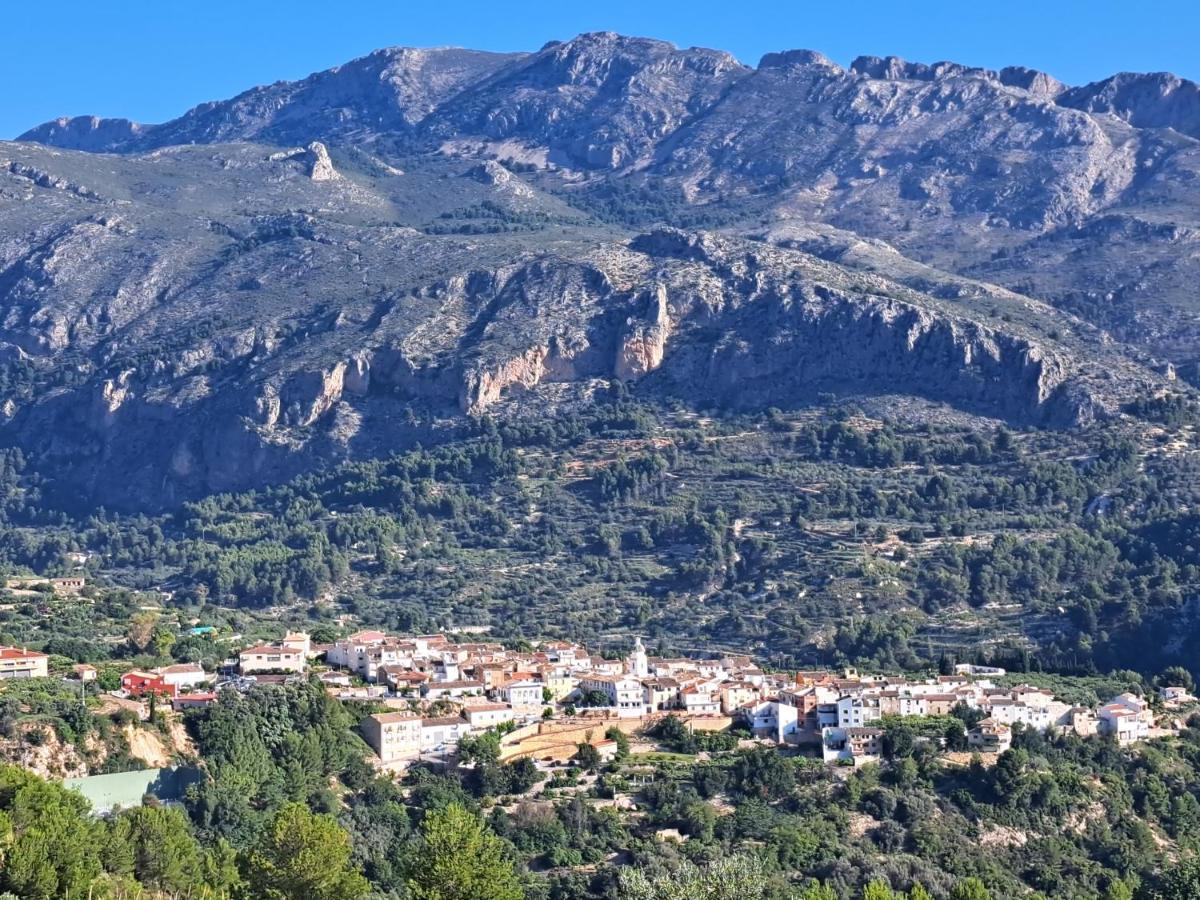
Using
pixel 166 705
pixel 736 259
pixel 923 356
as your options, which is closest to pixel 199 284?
pixel 736 259

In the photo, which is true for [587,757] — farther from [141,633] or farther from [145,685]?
[141,633]

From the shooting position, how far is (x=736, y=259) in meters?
135

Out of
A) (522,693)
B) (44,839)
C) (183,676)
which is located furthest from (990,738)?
(44,839)

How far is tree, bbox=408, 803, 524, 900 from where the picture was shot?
43.4 m

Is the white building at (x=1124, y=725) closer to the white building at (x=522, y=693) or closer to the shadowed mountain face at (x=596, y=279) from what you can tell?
the white building at (x=522, y=693)

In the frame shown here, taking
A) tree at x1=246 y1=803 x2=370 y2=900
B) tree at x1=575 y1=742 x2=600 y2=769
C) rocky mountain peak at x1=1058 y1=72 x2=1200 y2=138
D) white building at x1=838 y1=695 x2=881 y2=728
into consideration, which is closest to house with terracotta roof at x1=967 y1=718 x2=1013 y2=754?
white building at x1=838 y1=695 x2=881 y2=728

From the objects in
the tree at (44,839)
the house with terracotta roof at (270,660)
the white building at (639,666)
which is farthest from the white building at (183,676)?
the tree at (44,839)

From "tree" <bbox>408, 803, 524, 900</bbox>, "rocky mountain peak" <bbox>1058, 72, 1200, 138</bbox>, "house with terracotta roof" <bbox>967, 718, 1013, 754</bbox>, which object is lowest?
Result: "tree" <bbox>408, 803, 524, 900</bbox>

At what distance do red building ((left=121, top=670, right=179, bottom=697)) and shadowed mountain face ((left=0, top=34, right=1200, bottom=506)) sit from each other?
2362 inches

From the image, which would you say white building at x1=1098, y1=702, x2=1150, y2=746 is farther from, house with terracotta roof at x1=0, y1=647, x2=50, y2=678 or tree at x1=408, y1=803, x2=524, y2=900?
house with terracotta roof at x1=0, y1=647, x2=50, y2=678

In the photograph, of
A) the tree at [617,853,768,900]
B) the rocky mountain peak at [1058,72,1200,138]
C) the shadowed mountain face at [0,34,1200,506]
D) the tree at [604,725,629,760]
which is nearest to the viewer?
the tree at [617,853,768,900]

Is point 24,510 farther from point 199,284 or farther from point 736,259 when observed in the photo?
point 736,259

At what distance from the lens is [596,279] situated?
435 feet

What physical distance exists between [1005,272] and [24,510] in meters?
70.3
